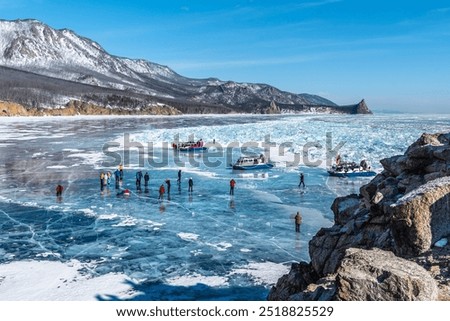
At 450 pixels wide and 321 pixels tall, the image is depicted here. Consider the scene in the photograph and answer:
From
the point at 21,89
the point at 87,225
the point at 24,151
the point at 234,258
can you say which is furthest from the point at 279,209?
the point at 21,89

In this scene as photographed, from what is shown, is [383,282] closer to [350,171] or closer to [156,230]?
[156,230]

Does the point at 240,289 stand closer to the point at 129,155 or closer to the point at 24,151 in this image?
the point at 129,155

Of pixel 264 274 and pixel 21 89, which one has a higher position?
pixel 21 89

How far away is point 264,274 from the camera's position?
1186 cm

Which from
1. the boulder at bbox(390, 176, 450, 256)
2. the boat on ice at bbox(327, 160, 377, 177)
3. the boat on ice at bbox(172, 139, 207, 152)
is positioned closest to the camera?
the boulder at bbox(390, 176, 450, 256)

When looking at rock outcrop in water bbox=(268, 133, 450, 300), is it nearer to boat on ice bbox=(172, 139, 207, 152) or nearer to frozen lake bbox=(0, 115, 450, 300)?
frozen lake bbox=(0, 115, 450, 300)

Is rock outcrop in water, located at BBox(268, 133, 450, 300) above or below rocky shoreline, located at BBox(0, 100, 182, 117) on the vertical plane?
below

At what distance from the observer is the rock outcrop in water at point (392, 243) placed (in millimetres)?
5301

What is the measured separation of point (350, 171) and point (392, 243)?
21576mm

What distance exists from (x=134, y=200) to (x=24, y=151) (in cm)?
2321

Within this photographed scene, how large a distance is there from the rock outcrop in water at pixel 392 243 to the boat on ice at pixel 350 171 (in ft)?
51.1

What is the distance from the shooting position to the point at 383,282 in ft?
17.2

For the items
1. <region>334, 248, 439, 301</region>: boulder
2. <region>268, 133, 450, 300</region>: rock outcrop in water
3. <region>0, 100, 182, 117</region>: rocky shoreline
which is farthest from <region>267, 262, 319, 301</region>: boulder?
<region>0, 100, 182, 117</region>: rocky shoreline

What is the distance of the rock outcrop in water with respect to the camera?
17.4 ft
